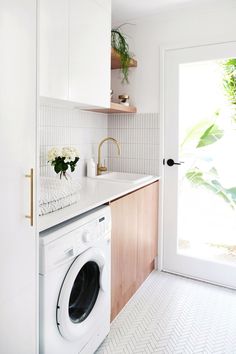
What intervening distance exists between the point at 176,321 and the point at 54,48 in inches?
76.3

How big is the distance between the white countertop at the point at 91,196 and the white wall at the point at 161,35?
2.82 feet

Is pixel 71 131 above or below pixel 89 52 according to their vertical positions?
below

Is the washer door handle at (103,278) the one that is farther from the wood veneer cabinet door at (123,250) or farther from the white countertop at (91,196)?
the white countertop at (91,196)

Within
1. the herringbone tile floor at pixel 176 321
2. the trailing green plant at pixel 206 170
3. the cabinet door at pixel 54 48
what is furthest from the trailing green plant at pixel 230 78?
the herringbone tile floor at pixel 176 321

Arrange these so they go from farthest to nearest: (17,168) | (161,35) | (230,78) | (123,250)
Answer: (161,35) < (230,78) < (123,250) < (17,168)

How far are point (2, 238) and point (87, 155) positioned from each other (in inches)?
66.9

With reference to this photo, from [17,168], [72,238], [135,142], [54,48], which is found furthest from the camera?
[135,142]

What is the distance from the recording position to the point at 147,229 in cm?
251

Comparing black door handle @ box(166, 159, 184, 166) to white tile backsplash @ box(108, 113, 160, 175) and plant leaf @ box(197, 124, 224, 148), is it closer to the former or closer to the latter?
white tile backsplash @ box(108, 113, 160, 175)

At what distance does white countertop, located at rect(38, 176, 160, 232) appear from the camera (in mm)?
1370

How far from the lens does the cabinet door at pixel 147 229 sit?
2.35 meters

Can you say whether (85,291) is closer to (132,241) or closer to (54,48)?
(132,241)

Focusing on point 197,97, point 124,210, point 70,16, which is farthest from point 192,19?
point 124,210

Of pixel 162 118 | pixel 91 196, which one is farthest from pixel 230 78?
pixel 91 196
